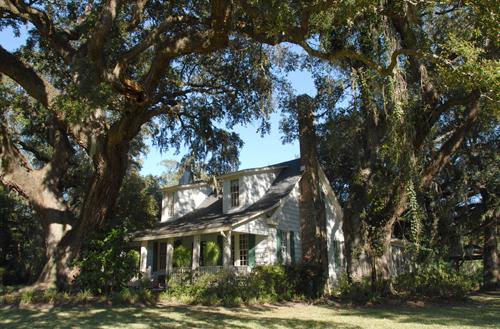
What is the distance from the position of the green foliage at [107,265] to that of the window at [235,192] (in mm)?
6913

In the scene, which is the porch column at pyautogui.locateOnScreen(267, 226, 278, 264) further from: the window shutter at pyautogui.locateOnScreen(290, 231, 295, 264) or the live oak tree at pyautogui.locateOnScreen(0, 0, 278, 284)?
the live oak tree at pyautogui.locateOnScreen(0, 0, 278, 284)

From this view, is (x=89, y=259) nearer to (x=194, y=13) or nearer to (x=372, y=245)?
(x=194, y=13)

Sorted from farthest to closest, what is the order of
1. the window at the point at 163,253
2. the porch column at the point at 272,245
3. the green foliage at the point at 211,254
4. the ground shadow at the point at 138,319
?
the window at the point at 163,253
the porch column at the point at 272,245
the green foliage at the point at 211,254
the ground shadow at the point at 138,319

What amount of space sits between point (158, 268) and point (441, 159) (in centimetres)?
1547

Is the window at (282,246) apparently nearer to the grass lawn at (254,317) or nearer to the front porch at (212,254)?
the front porch at (212,254)

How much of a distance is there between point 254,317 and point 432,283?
28.8 ft

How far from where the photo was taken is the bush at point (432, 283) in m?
16.0

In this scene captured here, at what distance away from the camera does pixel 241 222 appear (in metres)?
17.5

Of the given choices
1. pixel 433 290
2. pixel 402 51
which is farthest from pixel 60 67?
pixel 433 290

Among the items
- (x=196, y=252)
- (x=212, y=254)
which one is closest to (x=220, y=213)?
(x=212, y=254)

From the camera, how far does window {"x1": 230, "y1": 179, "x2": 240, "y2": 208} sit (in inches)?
855

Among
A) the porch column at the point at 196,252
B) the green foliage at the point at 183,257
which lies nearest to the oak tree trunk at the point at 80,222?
the porch column at the point at 196,252

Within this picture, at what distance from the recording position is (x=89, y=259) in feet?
50.4

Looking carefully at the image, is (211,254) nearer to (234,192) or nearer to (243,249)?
(243,249)
